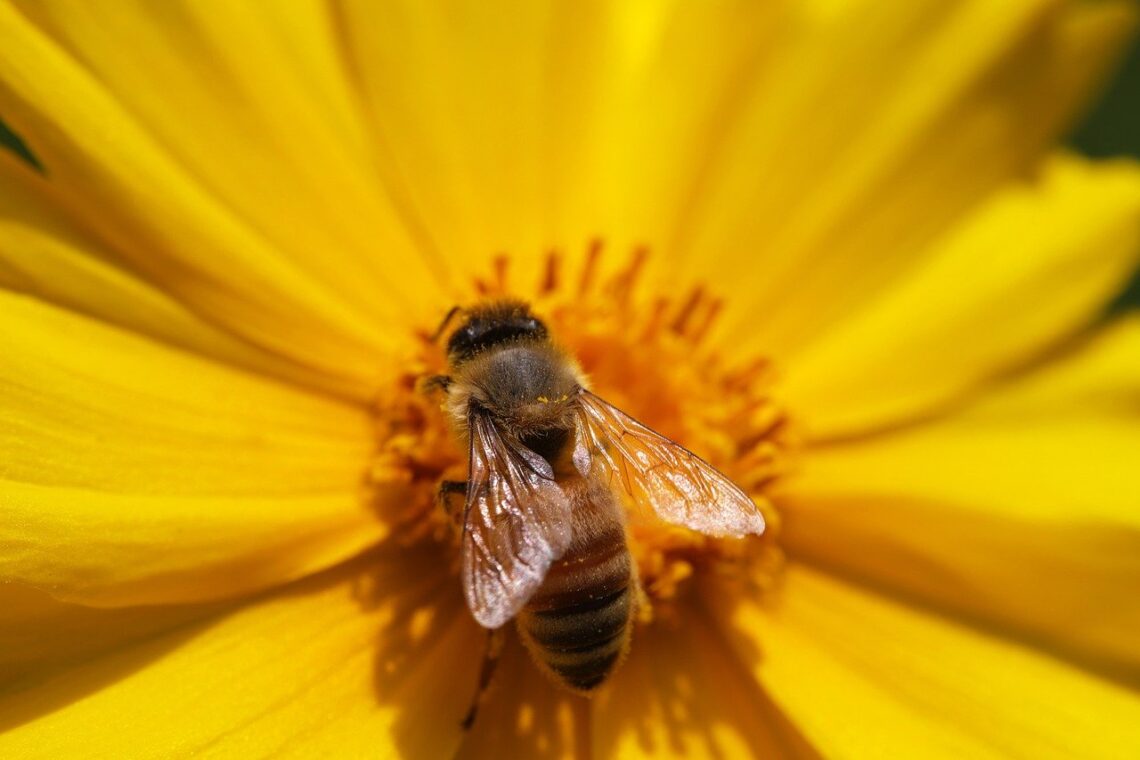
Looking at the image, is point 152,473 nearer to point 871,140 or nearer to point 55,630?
point 55,630

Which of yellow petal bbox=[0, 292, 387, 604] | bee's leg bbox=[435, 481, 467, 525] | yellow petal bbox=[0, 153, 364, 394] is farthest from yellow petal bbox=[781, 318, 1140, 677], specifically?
yellow petal bbox=[0, 153, 364, 394]

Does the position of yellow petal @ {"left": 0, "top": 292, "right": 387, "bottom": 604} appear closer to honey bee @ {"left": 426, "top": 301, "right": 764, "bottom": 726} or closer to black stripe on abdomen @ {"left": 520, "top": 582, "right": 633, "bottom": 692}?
honey bee @ {"left": 426, "top": 301, "right": 764, "bottom": 726}

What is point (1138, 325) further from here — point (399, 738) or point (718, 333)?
point (399, 738)

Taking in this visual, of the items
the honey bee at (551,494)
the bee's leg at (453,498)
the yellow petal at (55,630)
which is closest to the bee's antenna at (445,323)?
the honey bee at (551,494)

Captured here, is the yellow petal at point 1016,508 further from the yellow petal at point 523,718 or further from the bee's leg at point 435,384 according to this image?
the bee's leg at point 435,384

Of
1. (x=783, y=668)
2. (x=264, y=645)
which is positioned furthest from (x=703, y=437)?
(x=264, y=645)
